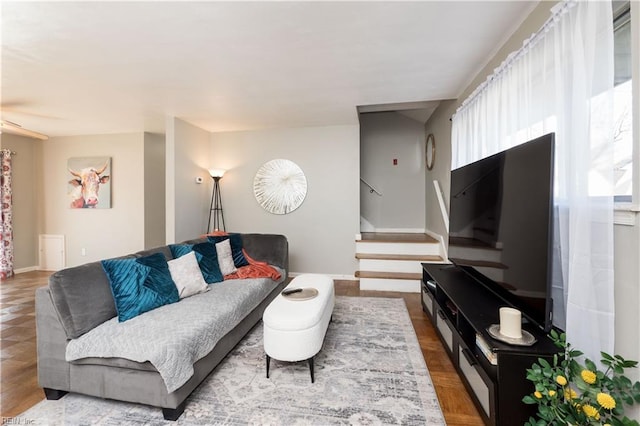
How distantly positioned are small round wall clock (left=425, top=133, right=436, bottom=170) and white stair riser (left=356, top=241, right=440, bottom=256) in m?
1.48

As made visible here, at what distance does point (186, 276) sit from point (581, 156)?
2.76 metres

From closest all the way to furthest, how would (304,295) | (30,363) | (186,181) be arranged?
(30,363), (304,295), (186,181)

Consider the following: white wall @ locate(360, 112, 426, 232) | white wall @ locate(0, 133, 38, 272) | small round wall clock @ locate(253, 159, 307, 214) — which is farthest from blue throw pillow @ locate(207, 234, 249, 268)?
white wall @ locate(0, 133, 38, 272)

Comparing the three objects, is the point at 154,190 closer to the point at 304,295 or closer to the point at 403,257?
the point at 304,295

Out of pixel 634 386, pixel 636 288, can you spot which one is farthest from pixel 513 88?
pixel 634 386

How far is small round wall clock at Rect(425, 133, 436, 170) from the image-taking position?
14.4 feet

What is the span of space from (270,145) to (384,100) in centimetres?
211

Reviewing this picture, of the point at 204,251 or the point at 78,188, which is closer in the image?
the point at 204,251

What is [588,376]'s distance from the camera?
3.30 ft

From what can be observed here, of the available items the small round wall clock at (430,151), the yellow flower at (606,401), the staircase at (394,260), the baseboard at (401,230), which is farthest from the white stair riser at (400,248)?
the yellow flower at (606,401)

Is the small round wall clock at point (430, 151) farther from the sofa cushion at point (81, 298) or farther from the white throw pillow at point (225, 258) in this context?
the sofa cushion at point (81, 298)

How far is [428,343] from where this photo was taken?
230 cm

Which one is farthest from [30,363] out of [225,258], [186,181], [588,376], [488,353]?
[588,376]

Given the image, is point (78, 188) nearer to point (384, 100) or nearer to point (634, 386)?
point (384, 100)
